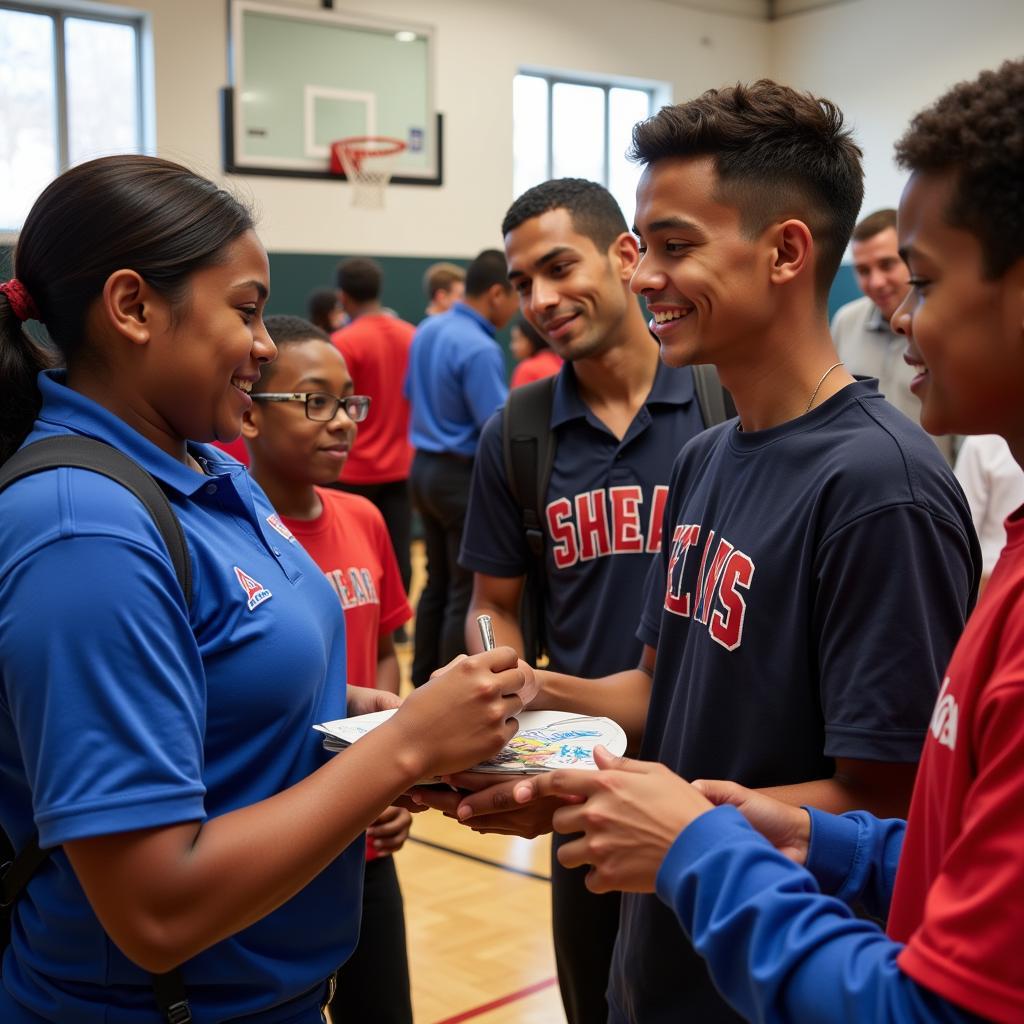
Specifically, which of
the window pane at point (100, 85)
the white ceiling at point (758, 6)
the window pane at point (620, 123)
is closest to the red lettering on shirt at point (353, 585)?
the window pane at point (100, 85)

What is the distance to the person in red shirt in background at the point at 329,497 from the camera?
2.52 m

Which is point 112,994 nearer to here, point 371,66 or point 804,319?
point 804,319

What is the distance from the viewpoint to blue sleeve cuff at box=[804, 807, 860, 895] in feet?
4.49

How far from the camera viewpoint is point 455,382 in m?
6.24

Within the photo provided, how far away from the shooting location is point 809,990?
98cm

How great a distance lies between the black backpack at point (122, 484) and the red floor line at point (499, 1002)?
193cm

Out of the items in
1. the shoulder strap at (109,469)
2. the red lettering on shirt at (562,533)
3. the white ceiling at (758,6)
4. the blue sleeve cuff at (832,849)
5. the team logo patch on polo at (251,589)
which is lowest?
the blue sleeve cuff at (832,849)

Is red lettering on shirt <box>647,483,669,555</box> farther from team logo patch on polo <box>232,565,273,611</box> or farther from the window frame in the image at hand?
the window frame

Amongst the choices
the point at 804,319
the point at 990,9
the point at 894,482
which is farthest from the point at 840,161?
the point at 990,9

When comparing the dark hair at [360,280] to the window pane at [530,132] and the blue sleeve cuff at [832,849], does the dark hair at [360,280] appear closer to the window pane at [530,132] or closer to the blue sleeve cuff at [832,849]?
the window pane at [530,132]

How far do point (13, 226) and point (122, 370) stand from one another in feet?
1.32

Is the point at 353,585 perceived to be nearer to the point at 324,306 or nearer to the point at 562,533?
the point at 562,533

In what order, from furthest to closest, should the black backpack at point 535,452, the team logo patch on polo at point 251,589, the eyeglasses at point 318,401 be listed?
the eyeglasses at point 318,401
the black backpack at point 535,452
the team logo patch on polo at point 251,589

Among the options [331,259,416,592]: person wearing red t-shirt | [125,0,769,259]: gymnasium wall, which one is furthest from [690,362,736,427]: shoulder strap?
[125,0,769,259]: gymnasium wall
